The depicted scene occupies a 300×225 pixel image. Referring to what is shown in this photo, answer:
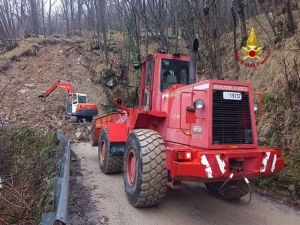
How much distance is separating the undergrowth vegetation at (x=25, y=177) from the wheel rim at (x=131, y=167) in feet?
4.55

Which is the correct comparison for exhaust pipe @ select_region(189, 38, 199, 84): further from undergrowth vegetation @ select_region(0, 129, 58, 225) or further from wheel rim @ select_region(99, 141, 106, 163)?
wheel rim @ select_region(99, 141, 106, 163)

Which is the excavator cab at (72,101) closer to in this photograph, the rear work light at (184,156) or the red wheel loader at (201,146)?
the red wheel loader at (201,146)

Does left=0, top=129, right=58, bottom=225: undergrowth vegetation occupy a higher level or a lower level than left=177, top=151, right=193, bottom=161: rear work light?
lower

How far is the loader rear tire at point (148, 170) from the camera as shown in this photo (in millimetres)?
5770

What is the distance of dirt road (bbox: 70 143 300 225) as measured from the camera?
19.0 ft

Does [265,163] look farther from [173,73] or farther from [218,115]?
[173,73]

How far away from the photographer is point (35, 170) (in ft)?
26.2

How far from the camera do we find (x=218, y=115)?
5633 mm

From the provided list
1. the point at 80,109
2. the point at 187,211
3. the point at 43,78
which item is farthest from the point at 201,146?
the point at 43,78

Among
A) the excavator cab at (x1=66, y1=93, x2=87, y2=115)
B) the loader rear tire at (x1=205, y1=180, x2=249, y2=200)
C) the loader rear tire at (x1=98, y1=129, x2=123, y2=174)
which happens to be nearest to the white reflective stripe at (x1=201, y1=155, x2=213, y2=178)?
the loader rear tire at (x1=205, y1=180, x2=249, y2=200)

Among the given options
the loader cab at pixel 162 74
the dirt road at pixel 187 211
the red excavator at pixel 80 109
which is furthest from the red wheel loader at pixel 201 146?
the red excavator at pixel 80 109

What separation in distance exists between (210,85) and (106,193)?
3177 mm

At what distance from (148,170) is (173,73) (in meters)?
2.38

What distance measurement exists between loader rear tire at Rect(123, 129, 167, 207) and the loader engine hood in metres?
0.52
